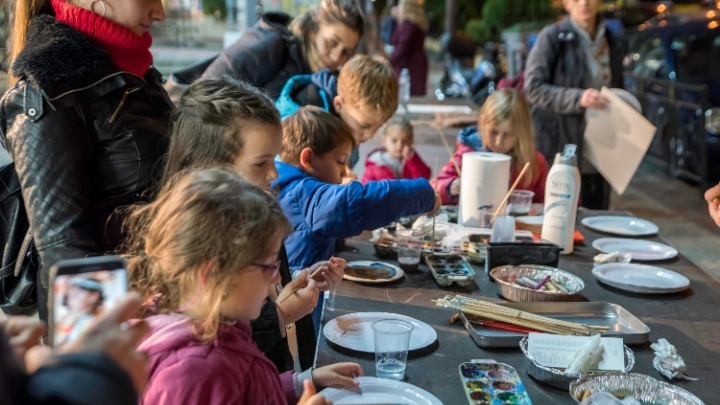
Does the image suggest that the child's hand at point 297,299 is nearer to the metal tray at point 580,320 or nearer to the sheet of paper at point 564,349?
the metal tray at point 580,320

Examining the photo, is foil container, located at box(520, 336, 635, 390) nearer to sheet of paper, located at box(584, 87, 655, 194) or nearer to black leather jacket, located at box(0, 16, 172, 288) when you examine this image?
black leather jacket, located at box(0, 16, 172, 288)

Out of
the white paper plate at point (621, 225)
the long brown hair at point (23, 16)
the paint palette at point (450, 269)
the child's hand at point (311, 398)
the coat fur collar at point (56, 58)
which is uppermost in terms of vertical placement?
the long brown hair at point (23, 16)

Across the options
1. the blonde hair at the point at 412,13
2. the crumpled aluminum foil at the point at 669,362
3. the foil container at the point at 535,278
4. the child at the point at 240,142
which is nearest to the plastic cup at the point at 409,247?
the foil container at the point at 535,278

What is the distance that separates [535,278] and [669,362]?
2.24 feet

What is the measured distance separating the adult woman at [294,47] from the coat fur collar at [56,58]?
5.48 feet

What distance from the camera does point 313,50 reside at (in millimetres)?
3754

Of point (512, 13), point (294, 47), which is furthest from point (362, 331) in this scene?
point (512, 13)

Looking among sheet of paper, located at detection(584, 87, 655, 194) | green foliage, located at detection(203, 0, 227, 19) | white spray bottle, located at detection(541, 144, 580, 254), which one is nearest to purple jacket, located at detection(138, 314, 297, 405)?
white spray bottle, located at detection(541, 144, 580, 254)

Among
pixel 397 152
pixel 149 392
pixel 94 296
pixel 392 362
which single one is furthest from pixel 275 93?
pixel 94 296

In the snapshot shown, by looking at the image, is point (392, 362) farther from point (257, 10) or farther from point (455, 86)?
point (455, 86)

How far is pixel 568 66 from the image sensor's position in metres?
4.71

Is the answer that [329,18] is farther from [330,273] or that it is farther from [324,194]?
[330,273]

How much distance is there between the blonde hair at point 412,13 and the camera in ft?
36.1

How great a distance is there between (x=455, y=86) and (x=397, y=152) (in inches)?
354
